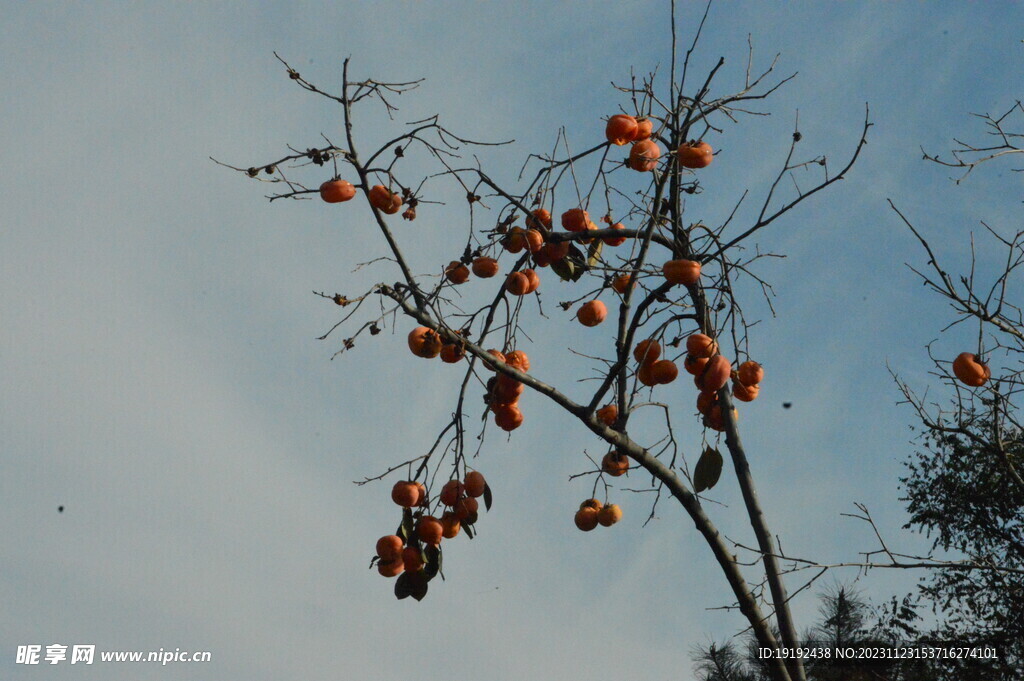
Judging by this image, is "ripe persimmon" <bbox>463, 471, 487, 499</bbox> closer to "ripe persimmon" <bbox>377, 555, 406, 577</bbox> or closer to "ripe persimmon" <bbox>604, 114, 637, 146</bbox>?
"ripe persimmon" <bbox>377, 555, 406, 577</bbox>

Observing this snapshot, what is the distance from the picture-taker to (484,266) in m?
2.60

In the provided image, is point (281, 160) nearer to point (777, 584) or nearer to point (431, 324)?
point (431, 324)

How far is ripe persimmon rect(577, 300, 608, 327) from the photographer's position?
9.31ft

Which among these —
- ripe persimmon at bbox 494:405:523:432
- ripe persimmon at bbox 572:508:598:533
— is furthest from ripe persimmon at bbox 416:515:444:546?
ripe persimmon at bbox 572:508:598:533

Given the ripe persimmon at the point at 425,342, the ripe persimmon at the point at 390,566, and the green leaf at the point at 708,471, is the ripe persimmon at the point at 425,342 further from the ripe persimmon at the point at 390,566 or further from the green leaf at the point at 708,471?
the green leaf at the point at 708,471

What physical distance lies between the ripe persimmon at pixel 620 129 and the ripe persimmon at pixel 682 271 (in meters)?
0.43

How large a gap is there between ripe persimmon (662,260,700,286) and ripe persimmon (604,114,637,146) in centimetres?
43

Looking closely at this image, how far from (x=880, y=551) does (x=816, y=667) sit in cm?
429

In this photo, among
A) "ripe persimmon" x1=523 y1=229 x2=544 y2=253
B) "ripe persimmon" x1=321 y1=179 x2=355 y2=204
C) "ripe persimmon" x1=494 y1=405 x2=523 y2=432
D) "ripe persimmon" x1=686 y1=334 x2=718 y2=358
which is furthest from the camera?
"ripe persimmon" x1=523 y1=229 x2=544 y2=253

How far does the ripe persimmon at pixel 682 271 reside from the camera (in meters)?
2.46

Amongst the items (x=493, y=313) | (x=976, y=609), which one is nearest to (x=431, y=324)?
(x=493, y=313)

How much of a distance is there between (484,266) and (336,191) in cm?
55

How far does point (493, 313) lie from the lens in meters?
2.59

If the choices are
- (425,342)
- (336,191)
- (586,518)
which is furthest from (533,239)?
(586,518)
